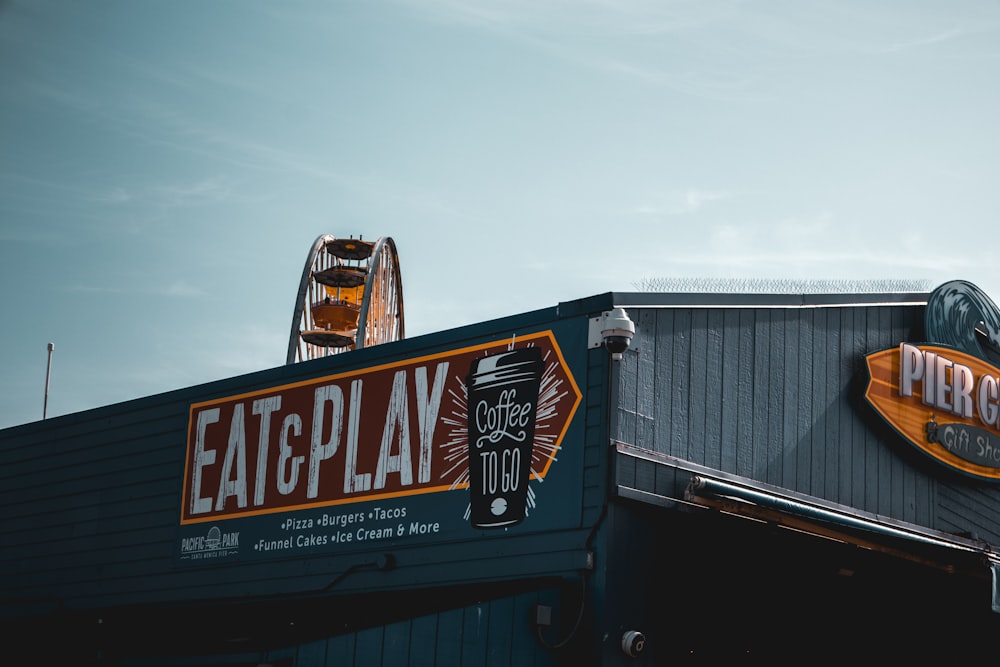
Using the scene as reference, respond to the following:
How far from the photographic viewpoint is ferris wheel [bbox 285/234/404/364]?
31906 millimetres

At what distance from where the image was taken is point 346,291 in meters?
33.0

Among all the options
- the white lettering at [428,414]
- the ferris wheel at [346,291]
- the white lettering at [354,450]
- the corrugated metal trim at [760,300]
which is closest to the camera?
the corrugated metal trim at [760,300]

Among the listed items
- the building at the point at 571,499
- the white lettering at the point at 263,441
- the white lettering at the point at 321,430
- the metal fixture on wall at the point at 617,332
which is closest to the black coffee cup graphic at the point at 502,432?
the building at the point at 571,499

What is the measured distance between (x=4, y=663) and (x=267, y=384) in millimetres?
5468

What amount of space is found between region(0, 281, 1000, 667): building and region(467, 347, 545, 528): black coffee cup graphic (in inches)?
1.1

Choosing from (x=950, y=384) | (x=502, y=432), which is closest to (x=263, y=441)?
(x=502, y=432)

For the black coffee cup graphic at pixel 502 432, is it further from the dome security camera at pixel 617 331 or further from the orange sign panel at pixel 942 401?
the orange sign panel at pixel 942 401

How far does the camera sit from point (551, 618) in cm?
1076

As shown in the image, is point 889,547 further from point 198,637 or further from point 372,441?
point 198,637

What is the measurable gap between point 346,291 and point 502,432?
2137 centimetres

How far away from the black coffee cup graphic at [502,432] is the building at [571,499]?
3 cm

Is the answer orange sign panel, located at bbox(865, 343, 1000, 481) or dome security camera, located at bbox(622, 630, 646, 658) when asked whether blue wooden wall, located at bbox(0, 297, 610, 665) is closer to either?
dome security camera, located at bbox(622, 630, 646, 658)

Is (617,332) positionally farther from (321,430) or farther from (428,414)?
(321,430)

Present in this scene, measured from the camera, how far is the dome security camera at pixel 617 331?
36.7ft
